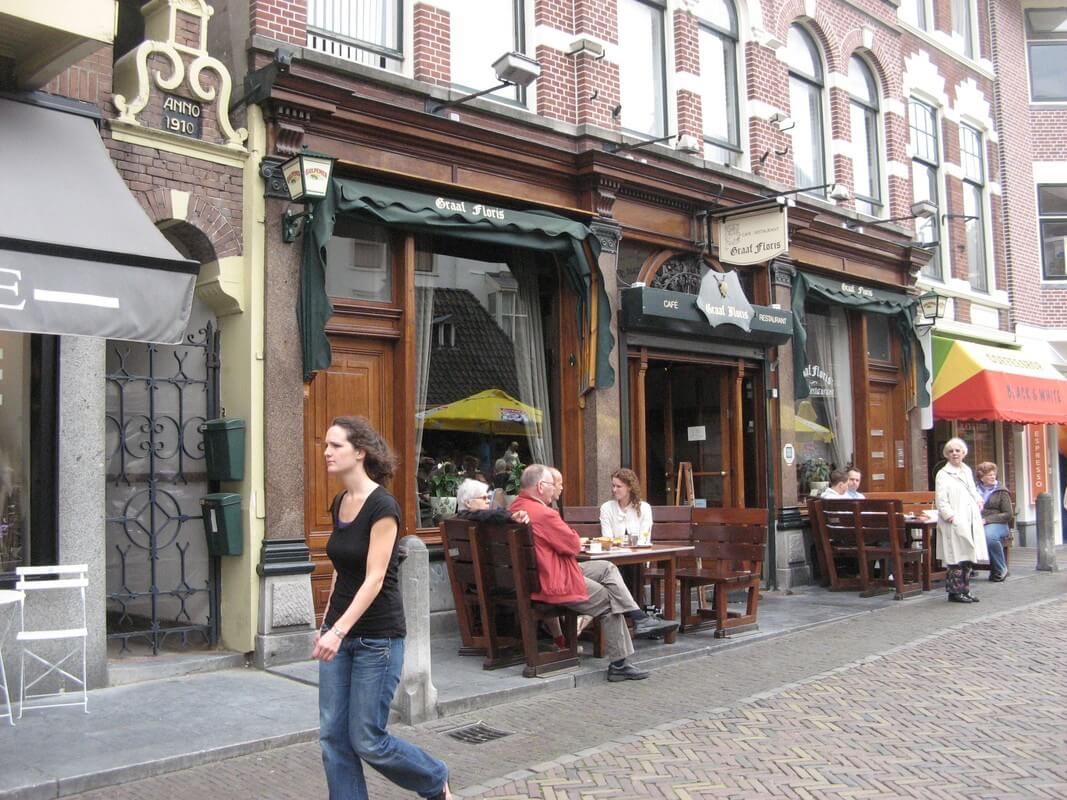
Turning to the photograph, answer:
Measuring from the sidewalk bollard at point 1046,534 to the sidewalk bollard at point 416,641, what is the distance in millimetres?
11507

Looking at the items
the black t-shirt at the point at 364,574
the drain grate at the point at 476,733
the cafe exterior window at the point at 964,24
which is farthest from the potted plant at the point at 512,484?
the cafe exterior window at the point at 964,24

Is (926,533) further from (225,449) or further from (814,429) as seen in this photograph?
(225,449)

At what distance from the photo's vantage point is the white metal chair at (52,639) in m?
6.41

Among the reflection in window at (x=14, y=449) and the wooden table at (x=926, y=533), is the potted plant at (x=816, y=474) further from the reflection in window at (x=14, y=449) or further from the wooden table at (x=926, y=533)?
the reflection in window at (x=14, y=449)

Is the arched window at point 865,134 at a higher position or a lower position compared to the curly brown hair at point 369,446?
higher

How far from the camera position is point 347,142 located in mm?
8773

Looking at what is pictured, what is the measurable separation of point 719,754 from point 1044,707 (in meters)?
2.47

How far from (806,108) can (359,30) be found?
7806mm

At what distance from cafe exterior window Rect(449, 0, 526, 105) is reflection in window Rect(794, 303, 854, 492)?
6.06 m

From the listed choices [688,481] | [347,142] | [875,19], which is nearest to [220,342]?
[347,142]

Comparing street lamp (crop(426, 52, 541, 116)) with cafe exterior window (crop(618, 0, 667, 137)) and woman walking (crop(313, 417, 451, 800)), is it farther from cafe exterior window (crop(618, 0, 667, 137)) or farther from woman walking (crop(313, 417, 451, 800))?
woman walking (crop(313, 417, 451, 800))

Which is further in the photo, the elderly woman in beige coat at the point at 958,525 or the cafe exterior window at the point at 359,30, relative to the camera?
the elderly woman in beige coat at the point at 958,525

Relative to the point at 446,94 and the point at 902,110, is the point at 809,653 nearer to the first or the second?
the point at 446,94

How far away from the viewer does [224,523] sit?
25.6ft
